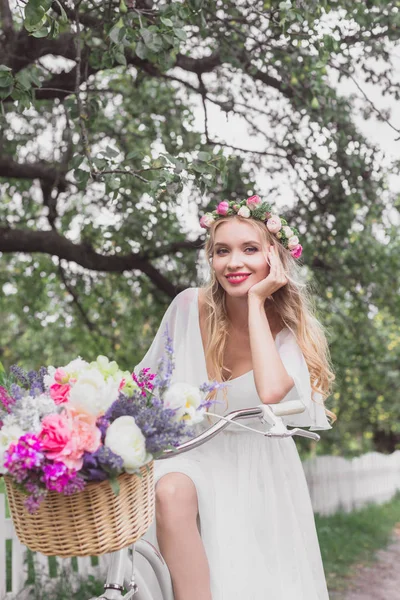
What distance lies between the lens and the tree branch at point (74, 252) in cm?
649

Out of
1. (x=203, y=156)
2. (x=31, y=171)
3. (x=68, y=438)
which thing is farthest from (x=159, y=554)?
(x=31, y=171)

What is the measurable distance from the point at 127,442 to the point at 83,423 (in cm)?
11

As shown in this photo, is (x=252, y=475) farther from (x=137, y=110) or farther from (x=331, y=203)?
(x=137, y=110)

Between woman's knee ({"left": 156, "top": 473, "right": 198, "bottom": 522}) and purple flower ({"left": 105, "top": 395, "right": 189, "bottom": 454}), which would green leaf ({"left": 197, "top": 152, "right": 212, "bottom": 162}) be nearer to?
woman's knee ({"left": 156, "top": 473, "right": 198, "bottom": 522})

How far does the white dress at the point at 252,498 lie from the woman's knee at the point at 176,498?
2.0 inches

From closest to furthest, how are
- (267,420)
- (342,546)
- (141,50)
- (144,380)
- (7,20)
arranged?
1. (144,380)
2. (267,420)
3. (141,50)
4. (7,20)
5. (342,546)

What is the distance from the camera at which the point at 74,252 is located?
6.73 m

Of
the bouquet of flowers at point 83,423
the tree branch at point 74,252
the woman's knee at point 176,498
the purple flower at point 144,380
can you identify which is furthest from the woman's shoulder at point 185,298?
the tree branch at point 74,252

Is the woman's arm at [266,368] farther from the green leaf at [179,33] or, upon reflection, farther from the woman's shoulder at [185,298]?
the green leaf at [179,33]

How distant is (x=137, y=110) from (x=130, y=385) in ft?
19.7

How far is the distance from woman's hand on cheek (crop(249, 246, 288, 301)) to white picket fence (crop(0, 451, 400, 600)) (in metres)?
2.70

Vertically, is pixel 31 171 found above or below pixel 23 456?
above

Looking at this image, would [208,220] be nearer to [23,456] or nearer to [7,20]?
[23,456]

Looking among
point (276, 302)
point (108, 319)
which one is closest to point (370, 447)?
point (108, 319)
